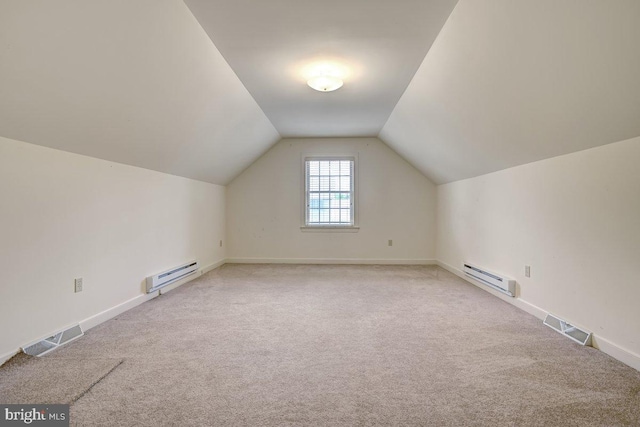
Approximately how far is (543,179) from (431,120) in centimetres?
137

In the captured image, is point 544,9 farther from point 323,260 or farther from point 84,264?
point 323,260

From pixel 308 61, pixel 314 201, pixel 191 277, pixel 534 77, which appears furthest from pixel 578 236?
pixel 191 277

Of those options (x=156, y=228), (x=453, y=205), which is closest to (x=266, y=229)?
(x=156, y=228)

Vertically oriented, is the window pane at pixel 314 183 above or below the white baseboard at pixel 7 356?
above

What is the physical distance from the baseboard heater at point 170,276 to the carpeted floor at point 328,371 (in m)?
0.39

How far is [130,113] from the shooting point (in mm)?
2533

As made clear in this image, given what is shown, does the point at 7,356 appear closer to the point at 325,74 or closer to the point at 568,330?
the point at 325,74

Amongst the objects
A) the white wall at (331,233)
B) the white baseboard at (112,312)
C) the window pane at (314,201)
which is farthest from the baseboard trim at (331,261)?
the white baseboard at (112,312)

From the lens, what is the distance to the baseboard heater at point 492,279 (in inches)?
130

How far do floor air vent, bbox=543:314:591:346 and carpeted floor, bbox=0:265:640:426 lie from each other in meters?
0.07

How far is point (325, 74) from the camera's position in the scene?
115 inches

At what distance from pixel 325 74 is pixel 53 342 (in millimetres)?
3121

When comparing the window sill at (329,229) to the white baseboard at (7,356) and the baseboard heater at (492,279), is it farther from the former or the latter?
the white baseboard at (7,356)

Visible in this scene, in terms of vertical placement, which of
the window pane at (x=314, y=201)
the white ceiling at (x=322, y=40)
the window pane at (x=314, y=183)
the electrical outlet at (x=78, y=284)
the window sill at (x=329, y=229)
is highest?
the white ceiling at (x=322, y=40)
